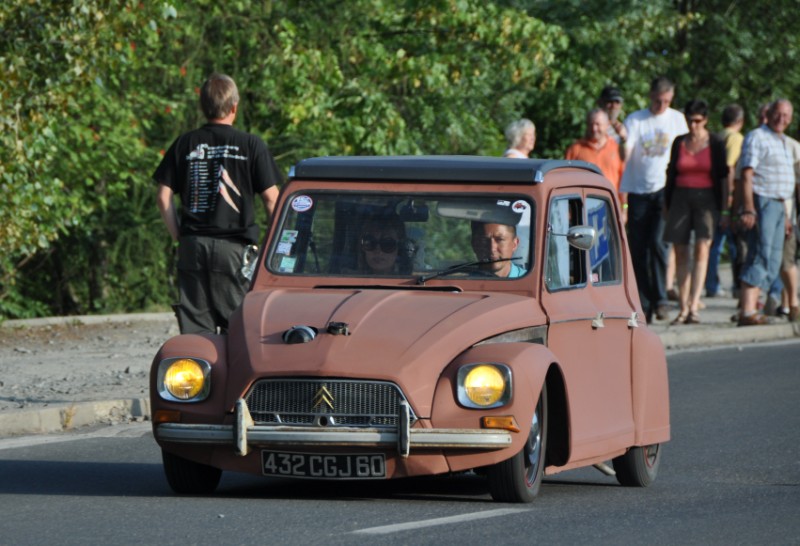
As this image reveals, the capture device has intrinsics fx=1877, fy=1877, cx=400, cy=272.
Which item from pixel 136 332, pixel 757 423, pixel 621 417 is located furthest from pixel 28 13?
pixel 621 417

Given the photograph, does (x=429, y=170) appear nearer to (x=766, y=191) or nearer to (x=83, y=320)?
(x=766, y=191)

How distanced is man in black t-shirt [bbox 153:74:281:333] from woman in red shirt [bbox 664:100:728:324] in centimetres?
870

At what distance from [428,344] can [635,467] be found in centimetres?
199

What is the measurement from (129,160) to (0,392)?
7.77 m

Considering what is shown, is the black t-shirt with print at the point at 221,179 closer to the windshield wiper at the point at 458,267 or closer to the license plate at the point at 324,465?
the windshield wiper at the point at 458,267

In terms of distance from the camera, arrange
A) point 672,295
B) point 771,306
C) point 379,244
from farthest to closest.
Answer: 1. point 672,295
2. point 771,306
3. point 379,244

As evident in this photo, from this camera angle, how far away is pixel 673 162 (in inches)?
718

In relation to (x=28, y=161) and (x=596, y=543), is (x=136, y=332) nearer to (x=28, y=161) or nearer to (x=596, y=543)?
(x=28, y=161)

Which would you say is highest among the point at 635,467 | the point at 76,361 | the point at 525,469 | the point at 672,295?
the point at 525,469

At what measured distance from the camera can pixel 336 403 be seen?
768 centimetres

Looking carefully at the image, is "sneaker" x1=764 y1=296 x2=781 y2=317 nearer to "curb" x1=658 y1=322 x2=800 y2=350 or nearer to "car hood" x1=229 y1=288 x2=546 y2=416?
"curb" x1=658 y1=322 x2=800 y2=350

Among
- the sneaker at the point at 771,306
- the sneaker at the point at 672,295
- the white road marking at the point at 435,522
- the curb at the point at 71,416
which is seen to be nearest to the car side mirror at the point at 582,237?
the white road marking at the point at 435,522

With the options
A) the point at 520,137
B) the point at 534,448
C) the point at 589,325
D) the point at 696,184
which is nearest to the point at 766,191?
the point at 696,184

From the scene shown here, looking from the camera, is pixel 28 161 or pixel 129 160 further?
pixel 129 160
